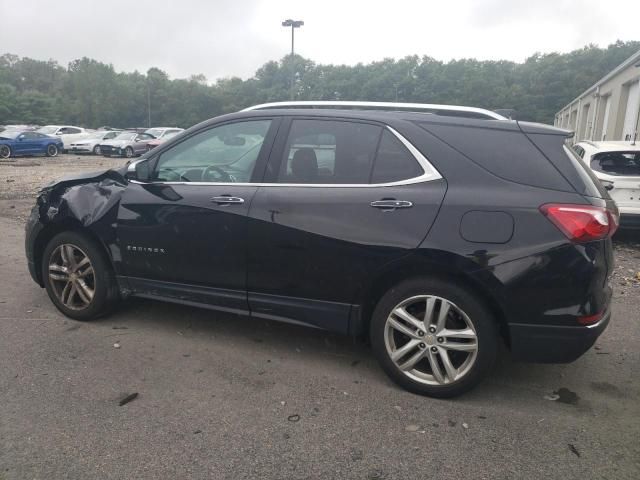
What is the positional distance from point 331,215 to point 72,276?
2.39 metres

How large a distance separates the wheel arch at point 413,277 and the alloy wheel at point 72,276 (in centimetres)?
227

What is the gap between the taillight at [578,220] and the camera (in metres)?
2.83

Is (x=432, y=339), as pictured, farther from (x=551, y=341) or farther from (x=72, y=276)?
(x=72, y=276)

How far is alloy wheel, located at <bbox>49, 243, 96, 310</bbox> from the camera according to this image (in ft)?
13.9

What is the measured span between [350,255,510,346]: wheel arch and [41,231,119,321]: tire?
214 centimetres

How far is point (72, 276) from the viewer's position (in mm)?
4273

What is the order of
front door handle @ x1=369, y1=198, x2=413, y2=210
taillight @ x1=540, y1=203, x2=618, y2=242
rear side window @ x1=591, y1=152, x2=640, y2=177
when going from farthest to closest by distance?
rear side window @ x1=591, y1=152, x2=640, y2=177 < front door handle @ x1=369, y1=198, x2=413, y2=210 < taillight @ x1=540, y1=203, x2=618, y2=242

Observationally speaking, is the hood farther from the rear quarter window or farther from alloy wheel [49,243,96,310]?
the rear quarter window

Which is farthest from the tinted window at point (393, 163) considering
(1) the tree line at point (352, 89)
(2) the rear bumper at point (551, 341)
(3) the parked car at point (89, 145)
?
(1) the tree line at point (352, 89)

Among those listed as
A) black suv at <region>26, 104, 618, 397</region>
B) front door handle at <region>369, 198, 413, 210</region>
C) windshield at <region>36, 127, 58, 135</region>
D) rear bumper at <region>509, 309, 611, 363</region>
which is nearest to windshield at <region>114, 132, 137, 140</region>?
windshield at <region>36, 127, 58, 135</region>

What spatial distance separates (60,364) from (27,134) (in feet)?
81.9

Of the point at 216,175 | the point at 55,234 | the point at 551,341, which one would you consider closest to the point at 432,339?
the point at 551,341

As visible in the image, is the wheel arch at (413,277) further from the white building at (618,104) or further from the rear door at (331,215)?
the white building at (618,104)

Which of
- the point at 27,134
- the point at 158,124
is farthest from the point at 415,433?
the point at 158,124
